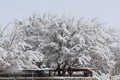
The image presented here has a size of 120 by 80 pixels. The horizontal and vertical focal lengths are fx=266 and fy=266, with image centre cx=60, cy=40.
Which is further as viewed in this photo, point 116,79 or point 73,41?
point 73,41

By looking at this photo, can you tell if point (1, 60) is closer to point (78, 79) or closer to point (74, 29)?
point (78, 79)

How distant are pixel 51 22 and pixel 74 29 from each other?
190cm

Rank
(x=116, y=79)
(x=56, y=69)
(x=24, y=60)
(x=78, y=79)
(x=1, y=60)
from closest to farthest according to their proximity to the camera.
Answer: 1. (x=116, y=79)
2. (x=1, y=60)
3. (x=24, y=60)
4. (x=78, y=79)
5. (x=56, y=69)

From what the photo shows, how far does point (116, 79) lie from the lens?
15.6 ft

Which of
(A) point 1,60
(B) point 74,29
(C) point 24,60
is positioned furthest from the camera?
(B) point 74,29

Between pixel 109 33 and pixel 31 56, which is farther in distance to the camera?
pixel 109 33

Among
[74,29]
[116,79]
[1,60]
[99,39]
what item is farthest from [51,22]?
[116,79]

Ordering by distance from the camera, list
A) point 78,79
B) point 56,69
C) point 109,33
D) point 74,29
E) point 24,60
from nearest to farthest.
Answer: point 24,60 < point 78,79 < point 56,69 < point 74,29 < point 109,33

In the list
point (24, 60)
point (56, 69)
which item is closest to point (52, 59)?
point (56, 69)

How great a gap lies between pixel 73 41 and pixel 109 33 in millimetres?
5361

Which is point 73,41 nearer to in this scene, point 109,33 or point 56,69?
point 56,69

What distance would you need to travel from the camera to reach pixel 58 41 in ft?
56.7

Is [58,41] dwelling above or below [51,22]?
below

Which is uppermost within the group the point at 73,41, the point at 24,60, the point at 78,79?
the point at 73,41
